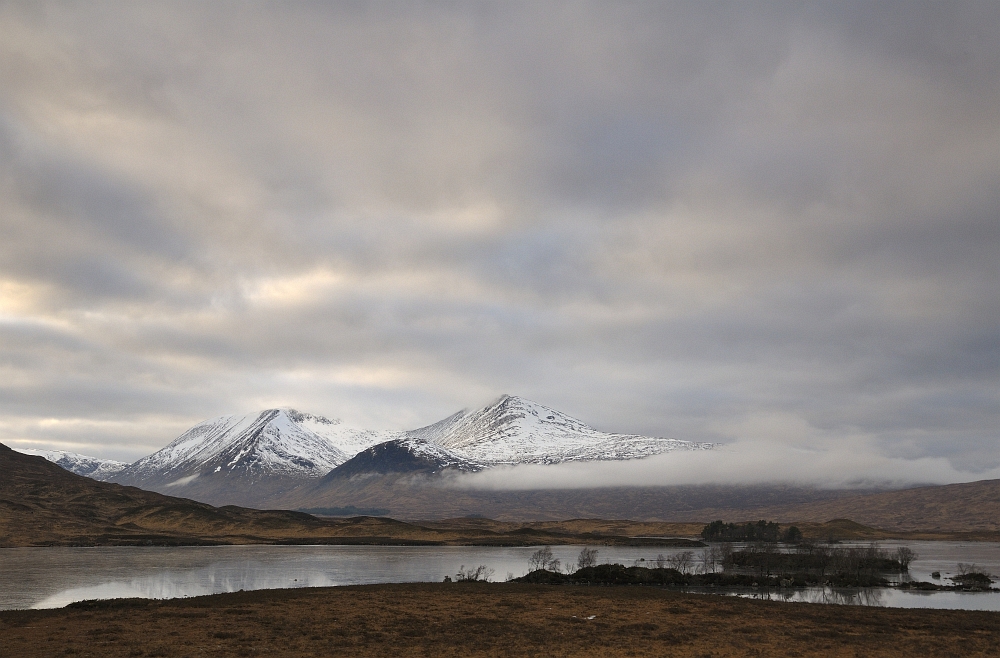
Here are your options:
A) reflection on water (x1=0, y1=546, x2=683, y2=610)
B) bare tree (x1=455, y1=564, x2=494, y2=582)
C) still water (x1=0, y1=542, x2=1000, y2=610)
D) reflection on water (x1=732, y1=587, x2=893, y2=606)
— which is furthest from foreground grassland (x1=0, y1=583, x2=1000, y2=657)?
bare tree (x1=455, y1=564, x2=494, y2=582)

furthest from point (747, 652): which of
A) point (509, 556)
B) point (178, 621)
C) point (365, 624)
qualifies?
point (509, 556)

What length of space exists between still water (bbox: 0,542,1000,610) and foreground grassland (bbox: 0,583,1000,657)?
16350 millimetres

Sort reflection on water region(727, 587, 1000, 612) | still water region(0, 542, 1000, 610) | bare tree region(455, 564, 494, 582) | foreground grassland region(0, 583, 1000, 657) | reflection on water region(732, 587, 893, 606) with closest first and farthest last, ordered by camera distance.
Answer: foreground grassland region(0, 583, 1000, 657) < reflection on water region(727, 587, 1000, 612) < still water region(0, 542, 1000, 610) < reflection on water region(732, 587, 893, 606) < bare tree region(455, 564, 494, 582)

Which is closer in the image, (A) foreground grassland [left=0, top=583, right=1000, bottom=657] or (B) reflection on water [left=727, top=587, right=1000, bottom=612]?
(A) foreground grassland [left=0, top=583, right=1000, bottom=657]

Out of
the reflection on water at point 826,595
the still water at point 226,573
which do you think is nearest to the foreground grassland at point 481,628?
the reflection on water at point 826,595

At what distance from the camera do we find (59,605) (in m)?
66.6

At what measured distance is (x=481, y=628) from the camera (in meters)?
51.9

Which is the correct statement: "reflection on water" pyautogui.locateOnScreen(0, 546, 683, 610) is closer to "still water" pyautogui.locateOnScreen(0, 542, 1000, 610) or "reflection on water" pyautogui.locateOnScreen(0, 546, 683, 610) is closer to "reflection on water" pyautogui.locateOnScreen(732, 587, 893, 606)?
"still water" pyautogui.locateOnScreen(0, 542, 1000, 610)

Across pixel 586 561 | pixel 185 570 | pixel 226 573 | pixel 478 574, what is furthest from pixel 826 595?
pixel 185 570

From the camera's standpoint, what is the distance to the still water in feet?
256

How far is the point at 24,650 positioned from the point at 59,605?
28.9 metres

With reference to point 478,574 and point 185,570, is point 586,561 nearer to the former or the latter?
point 478,574

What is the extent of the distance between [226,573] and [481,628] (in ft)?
216

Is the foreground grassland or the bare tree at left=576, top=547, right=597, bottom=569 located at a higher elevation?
the foreground grassland
